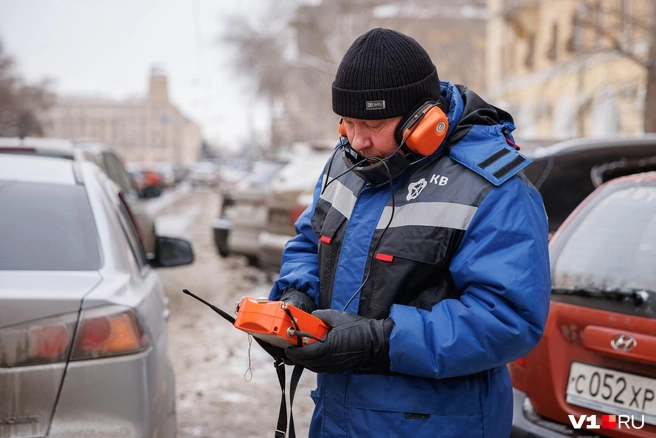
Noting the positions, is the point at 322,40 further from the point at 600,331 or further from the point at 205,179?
the point at 600,331

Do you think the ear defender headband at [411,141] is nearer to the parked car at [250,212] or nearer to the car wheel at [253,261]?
the parked car at [250,212]

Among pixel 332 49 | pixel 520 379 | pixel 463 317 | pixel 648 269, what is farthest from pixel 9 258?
pixel 332 49

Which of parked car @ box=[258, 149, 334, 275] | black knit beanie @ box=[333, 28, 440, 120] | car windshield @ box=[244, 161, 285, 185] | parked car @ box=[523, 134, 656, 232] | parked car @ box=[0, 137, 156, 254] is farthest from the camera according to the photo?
car windshield @ box=[244, 161, 285, 185]

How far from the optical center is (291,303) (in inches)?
87.7

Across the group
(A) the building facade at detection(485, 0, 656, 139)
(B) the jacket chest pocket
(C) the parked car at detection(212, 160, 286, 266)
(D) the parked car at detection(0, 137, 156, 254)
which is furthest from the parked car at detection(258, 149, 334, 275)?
(B) the jacket chest pocket

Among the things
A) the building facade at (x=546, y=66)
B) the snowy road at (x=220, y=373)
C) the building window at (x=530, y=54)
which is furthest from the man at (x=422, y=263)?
the building window at (x=530, y=54)

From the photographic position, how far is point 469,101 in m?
2.22

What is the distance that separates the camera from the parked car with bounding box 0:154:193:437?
2414 mm

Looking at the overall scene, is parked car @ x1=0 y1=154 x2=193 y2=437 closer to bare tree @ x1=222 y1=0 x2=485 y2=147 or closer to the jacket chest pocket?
the jacket chest pocket

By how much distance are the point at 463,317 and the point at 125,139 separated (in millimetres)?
95036

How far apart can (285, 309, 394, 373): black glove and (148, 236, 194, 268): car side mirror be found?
245cm

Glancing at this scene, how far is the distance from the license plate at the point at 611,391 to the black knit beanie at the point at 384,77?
4.38 feet

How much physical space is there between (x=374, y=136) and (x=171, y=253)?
2500mm

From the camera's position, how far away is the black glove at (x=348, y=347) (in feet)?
6.57
